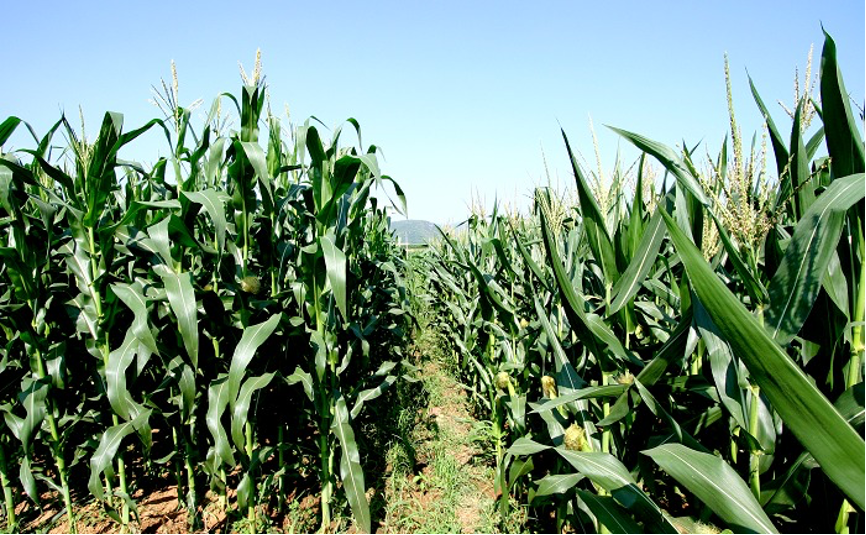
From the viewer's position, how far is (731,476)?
53.4 inches

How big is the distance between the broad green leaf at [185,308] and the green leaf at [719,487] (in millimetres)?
1819

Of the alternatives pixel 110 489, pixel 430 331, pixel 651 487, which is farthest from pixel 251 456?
pixel 430 331

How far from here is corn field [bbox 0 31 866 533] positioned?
1280mm

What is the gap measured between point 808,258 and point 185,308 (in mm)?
2218

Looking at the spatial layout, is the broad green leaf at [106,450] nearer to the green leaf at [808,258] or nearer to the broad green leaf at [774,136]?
the green leaf at [808,258]

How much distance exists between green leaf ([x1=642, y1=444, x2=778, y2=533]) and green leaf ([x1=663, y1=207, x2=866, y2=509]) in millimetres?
265

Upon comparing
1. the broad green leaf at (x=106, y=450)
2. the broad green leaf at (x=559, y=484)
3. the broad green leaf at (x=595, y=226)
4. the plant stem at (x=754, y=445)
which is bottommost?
the broad green leaf at (x=106, y=450)

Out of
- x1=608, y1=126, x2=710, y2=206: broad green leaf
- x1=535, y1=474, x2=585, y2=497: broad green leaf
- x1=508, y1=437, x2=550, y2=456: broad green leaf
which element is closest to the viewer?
x1=608, y1=126, x2=710, y2=206: broad green leaf

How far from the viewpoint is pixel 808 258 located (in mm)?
1225

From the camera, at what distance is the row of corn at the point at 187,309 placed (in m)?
2.26

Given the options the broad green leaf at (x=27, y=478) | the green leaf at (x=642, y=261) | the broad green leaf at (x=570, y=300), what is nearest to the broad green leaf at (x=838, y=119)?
the green leaf at (x=642, y=261)

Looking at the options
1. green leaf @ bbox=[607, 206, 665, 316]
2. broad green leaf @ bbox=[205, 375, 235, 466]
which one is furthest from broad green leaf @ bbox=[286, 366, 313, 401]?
green leaf @ bbox=[607, 206, 665, 316]

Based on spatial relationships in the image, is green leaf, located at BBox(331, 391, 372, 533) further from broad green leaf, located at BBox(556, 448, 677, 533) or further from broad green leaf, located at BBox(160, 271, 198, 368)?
broad green leaf, located at BBox(556, 448, 677, 533)

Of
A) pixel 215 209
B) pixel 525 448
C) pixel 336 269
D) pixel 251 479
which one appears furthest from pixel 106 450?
pixel 525 448
